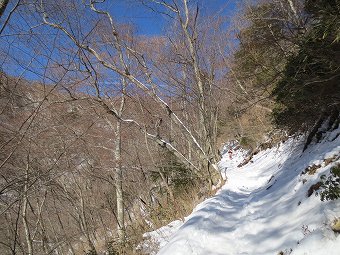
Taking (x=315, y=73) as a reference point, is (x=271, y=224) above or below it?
below

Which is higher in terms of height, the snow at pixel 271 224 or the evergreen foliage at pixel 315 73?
the evergreen foliage at pixel 315 73

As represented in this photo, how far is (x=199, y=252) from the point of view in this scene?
375cm

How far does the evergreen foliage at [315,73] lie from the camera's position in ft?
13.8

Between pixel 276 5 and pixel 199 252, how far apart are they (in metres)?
11.8

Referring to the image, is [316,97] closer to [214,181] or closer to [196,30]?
[214,181]

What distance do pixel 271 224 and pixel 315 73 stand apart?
2755 mm

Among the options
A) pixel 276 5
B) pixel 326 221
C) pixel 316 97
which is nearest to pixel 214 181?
pixel 316 97

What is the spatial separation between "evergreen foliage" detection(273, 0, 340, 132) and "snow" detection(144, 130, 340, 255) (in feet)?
2.33

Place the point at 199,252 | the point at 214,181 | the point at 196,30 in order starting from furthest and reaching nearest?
the point at 196,30
the point at 214,181
the point at 199,252

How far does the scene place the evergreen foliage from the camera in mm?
4210

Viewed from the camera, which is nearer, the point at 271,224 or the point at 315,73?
the point at 271,224

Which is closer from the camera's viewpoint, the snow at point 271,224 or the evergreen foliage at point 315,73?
the snow at point 271,224

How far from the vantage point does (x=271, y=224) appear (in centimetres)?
404

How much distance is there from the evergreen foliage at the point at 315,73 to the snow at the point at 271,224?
710 millimetres
